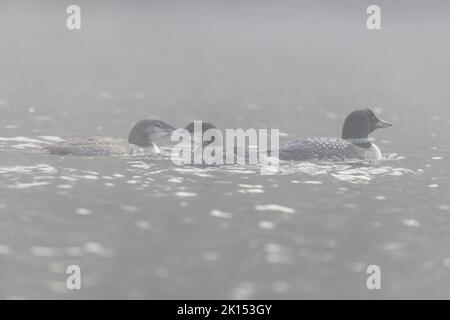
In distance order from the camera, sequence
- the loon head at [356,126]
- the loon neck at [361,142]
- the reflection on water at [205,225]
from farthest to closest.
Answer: the loon head at [356,126] < the loon neck at [361,142] < the reflection on water at [205,225]

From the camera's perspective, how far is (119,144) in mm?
13227

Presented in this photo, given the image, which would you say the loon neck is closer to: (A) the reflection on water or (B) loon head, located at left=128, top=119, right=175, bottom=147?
(A) the reflection on water

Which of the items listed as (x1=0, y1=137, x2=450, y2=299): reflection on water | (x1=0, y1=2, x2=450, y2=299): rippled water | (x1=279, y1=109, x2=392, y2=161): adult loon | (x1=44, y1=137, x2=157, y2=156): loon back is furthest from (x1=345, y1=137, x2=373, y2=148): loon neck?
(x1=44, y1=137, x2=157, y2=156): loon back

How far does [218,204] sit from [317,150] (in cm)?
337

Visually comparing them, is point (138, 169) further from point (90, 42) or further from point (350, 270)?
point (90, 42)

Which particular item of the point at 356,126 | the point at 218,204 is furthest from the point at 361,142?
the point at 218,204

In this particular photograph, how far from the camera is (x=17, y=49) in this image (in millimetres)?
36406

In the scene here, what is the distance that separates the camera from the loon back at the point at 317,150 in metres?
12.8

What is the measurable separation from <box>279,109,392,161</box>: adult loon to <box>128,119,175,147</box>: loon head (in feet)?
7.55

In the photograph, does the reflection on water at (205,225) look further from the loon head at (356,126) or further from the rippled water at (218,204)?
the loon head at (356,126)

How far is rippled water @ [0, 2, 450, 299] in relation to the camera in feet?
24.1

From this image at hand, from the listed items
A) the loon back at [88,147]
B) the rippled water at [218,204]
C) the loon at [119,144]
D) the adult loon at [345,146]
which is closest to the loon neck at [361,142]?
the adult loon at [345,146]

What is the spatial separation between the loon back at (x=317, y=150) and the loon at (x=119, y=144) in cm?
236

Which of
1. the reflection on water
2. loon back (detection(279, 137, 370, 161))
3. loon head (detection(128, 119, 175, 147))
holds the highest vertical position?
loon head (detection(128, 119, 175, 147))
